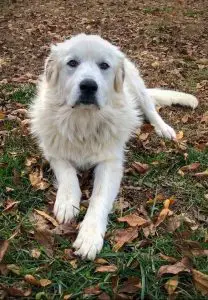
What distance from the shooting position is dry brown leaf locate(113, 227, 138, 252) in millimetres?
2843

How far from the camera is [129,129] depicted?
13.0 feet

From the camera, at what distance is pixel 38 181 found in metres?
3.52

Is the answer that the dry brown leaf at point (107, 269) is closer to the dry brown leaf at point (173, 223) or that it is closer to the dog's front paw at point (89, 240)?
the dog's front paw at point (89, 240)

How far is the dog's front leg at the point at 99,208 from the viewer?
2.75 meters

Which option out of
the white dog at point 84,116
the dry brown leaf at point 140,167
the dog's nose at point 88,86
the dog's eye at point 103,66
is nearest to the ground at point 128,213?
the dry brown leaf at point 140,167

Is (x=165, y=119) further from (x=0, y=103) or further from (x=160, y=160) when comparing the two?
(x=0, y=103)

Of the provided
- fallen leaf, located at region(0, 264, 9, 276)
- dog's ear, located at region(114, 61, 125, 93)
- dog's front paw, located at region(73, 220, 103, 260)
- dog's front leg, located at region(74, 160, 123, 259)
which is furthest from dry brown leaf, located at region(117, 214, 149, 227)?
dog's ear, located at region(114, 61, 125, 93)

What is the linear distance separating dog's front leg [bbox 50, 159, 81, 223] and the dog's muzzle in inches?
21.9

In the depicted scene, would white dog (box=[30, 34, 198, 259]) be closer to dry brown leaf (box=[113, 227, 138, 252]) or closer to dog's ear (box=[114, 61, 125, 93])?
dog's ear (box=[114, 61, 125, 93])

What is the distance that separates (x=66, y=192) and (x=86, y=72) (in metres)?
0.96

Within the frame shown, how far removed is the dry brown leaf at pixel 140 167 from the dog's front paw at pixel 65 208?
0.80m

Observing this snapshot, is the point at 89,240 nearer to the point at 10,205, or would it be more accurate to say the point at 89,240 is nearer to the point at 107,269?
the point at 107,269

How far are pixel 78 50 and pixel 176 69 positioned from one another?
9.95ft

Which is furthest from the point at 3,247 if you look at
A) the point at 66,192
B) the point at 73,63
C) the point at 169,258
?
the point at 73,63
